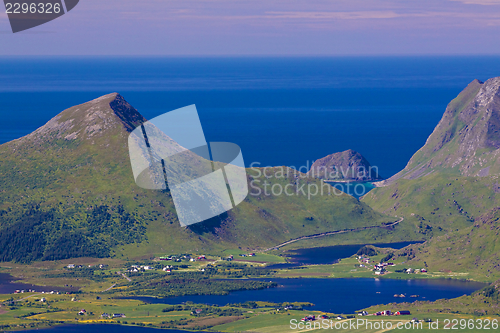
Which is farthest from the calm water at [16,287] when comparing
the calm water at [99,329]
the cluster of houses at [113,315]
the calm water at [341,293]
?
the calm water at [99,329]

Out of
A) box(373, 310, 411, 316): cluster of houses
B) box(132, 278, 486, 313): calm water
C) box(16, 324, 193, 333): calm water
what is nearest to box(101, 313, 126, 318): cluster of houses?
box(16, 324, 193, 333): calm water

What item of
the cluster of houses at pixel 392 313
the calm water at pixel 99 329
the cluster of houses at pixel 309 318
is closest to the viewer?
the calm water at pixel 99 329

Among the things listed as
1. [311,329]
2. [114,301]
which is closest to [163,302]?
[114,301]

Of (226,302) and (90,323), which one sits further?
(226,302)

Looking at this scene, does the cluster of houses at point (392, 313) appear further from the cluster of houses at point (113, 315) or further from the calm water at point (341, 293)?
the cluster of houses at point (113, 315)

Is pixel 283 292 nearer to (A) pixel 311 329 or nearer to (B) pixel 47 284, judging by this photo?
(A) pixel 311 329

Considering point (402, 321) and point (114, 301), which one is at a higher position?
point (114, 301)

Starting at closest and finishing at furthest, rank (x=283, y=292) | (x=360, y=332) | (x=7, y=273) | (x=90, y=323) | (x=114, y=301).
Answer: (x=360, y=332) < (x=90, y=323) < (x=114, y=301) < (x=283, y=292) < (x=7, y=273)

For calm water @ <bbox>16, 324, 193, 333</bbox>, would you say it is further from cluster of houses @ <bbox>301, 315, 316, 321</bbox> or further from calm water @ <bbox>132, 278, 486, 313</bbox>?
cluster of houses @ <bbox>301, 315, 316, 321</bbox>

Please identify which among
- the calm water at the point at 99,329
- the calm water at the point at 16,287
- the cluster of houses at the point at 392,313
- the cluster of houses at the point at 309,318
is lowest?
the cluster of houses at the point at 392,313
